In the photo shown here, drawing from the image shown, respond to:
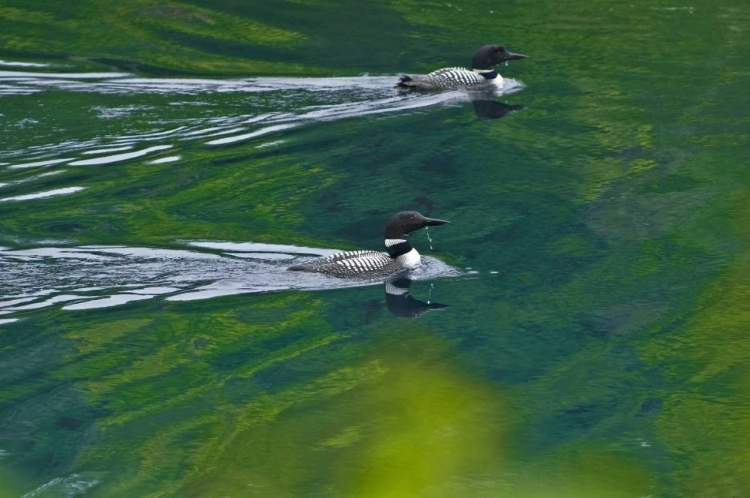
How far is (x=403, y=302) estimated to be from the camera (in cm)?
1305

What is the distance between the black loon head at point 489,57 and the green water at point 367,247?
0.65m

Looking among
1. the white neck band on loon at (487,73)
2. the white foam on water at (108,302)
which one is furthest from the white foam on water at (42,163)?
the white neck band on loon at (487,73)

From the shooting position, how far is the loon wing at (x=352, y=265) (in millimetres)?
13055

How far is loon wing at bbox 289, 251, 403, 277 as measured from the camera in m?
13.1

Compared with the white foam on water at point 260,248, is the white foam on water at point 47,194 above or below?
above

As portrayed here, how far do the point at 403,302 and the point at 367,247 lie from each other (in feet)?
4.55

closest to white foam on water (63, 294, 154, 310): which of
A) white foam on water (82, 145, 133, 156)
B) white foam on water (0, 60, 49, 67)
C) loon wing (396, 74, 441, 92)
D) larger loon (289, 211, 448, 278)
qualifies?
larger loon (289, 211, 448, 278)

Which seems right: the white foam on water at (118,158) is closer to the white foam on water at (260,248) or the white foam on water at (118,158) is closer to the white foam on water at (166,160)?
the white foam on water at (166,160)

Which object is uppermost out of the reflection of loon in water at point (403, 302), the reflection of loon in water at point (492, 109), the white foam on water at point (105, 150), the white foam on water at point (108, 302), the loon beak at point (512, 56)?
the loon beak at point (512, 56)

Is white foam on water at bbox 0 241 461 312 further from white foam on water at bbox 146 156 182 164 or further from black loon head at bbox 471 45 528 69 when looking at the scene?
black loon head at bbox 471 45 528 69

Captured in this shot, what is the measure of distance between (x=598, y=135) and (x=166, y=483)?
9.96 m

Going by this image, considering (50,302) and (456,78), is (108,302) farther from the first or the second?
(456,78)

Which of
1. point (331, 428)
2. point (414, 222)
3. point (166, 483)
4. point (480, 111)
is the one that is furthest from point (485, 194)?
point (166, 483)

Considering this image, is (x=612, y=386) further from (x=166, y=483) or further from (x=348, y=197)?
(x=348, y=197)
